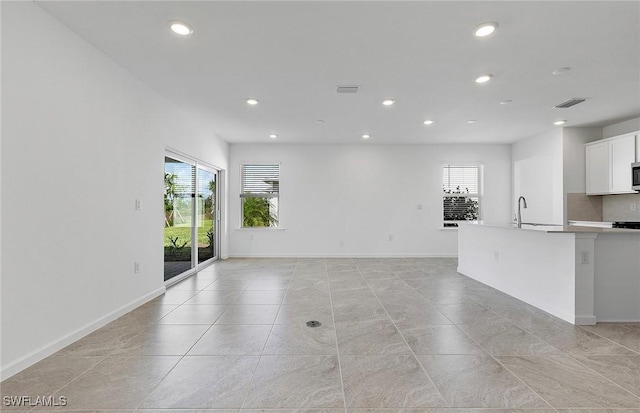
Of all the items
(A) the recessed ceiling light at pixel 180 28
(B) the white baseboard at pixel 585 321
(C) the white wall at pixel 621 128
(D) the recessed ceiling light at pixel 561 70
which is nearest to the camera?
(A) the recessed ceiling light at pixel 180 28

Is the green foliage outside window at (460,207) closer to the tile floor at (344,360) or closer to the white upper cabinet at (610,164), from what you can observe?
the white upper cabinet at (610,164)

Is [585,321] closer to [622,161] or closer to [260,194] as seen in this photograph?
[622,161]

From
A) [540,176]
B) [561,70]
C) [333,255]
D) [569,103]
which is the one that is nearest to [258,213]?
[333,255]

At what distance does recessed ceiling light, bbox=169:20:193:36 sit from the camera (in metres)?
2.46

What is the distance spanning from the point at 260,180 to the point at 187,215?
243 cm

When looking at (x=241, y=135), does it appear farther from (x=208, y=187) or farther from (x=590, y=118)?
(x=590, y=118)

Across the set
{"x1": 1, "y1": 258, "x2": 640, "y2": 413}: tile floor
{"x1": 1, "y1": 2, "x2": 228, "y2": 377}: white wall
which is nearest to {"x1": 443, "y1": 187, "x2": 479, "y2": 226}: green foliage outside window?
{"x1": 1, "y1": 258, "x2": 640, "y2": 413}: tile floor

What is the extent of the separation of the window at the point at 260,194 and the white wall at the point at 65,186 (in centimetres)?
348

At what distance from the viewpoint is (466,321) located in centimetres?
311

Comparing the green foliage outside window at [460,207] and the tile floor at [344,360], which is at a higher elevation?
the green foliage outside window at [460,207]

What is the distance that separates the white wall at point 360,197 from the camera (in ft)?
23.6

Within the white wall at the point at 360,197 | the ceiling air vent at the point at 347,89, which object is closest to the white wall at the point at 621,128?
the white wall at the point at 360,197

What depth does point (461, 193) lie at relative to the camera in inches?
291

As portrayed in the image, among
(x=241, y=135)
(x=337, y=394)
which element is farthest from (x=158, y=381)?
(x=241, y=135)
